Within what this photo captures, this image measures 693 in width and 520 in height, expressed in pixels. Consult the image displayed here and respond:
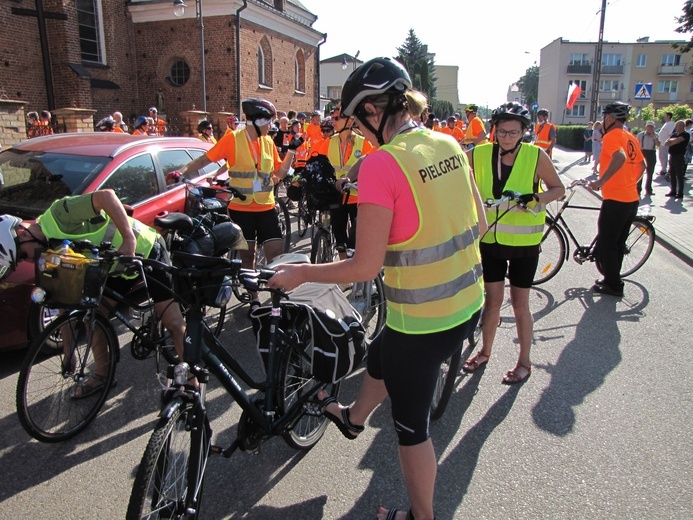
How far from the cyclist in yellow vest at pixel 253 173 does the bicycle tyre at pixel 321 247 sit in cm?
52

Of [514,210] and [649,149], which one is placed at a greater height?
[649,149]

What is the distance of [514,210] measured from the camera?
405 cm

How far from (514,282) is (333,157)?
114 inches

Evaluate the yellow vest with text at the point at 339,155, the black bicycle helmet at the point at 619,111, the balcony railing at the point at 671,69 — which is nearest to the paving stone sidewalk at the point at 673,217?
the black bicycle helmet at the point at 619,111

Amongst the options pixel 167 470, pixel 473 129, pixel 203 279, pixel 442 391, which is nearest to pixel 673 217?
pixel 473 129

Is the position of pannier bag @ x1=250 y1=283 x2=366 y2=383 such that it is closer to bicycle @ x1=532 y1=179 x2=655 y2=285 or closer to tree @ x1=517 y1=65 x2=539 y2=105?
bicycle @ x1=532 y1=179 x2=655 y2=285

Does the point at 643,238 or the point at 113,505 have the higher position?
the point at 643,238

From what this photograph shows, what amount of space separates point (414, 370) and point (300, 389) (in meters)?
1.06

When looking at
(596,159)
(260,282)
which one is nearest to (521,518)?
(260,282)

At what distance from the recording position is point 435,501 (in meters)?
2.85

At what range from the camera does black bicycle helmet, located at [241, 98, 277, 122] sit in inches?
198

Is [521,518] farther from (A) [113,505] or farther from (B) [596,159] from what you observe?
(B) [596,159]

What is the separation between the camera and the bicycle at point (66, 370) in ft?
10.3

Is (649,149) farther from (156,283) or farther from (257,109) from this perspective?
(156,283)
